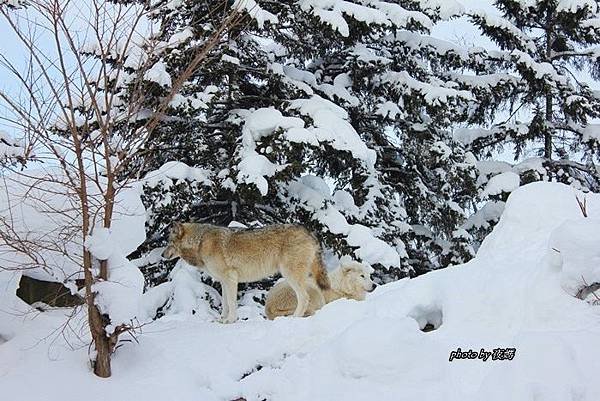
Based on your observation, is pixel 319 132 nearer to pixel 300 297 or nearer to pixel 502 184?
pixel 300 297

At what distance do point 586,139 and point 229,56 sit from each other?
9.38 meters

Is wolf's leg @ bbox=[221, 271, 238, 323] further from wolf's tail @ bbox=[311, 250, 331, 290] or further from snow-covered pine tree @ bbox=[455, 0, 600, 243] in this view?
snow-covered pine tree @ bbox=[455, 0, 600, 243]

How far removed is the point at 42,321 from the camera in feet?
19.1

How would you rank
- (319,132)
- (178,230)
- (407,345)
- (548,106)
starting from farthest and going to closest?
(548,106)
(319,132)
(178,230)
(407,345)

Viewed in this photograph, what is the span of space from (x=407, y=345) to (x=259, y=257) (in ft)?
11.4

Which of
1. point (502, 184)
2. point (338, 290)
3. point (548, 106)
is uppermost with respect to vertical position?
point (548, 106)

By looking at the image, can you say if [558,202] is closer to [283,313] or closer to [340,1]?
[283,313]

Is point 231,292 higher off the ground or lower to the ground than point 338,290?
higher

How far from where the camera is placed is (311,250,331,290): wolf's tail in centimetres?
778

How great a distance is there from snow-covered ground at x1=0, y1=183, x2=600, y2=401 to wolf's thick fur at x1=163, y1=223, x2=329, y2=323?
1.38 m

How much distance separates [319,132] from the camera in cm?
953

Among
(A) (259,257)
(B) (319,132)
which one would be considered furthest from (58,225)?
(B) (319,132)

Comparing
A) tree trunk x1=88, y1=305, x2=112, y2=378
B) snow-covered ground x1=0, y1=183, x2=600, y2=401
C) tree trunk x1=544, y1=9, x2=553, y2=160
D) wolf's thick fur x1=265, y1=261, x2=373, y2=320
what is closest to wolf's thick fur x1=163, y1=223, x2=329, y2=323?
wolf's thick fur x1=265, y1=261, x2=373, y2=320

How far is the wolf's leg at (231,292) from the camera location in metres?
7.60
